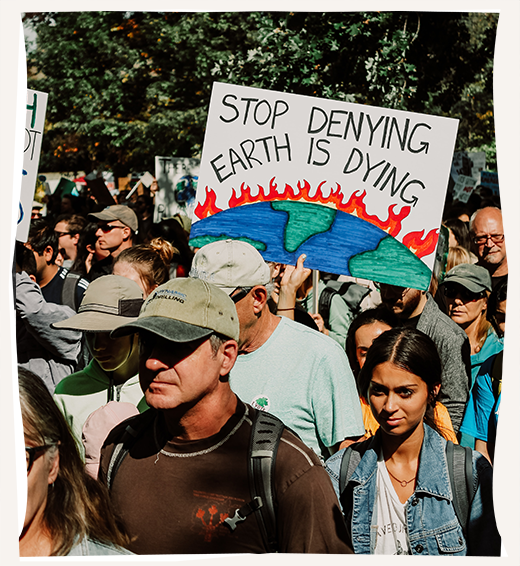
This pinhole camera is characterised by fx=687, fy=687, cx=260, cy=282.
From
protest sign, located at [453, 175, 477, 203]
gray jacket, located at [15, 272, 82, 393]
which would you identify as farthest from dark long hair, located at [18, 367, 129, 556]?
protest sign, located at [453, 175, 477, 203]

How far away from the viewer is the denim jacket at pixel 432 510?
3.01m

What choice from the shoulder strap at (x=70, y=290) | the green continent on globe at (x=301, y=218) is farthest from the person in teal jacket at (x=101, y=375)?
the shoulder strap at (x=70, y=290)

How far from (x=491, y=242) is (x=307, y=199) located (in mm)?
1642

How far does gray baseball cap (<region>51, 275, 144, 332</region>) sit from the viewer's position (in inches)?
131

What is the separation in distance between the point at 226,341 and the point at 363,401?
1.08 metres

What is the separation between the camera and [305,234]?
380 centimetres

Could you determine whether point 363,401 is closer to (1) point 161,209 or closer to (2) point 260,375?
(2) point 260,375

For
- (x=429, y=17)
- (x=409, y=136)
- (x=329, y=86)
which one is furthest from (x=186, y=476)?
(x=429, y=17)

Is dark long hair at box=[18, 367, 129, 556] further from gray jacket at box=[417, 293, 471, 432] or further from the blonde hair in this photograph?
the blonde hair

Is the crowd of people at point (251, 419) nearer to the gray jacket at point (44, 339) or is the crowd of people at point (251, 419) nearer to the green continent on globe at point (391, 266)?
the gray jacket at point (44, 339)

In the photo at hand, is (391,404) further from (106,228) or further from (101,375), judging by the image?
(106,228)

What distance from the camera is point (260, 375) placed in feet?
10.4

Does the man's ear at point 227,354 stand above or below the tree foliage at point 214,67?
below

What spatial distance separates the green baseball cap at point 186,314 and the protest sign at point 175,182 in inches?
277
